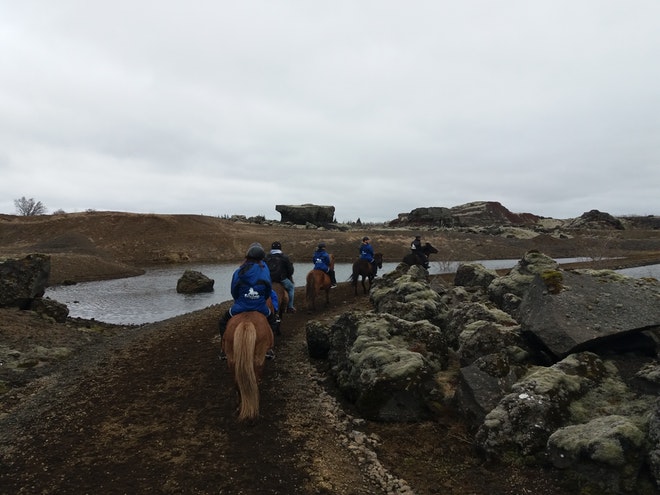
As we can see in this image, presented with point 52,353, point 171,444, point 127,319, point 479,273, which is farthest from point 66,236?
point 171,444

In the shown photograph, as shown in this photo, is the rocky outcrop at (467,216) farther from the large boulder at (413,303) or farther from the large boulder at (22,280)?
the large boulder at (22,280)

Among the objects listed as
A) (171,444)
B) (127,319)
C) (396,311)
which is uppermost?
(396,311)

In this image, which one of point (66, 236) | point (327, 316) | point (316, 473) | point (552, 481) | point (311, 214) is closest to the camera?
point (552, 481)

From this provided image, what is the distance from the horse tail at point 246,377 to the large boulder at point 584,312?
537 centimetres

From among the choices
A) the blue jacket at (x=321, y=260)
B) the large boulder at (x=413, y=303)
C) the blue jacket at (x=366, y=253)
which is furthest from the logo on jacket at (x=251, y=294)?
the blue jacket at (x=366, y=253)

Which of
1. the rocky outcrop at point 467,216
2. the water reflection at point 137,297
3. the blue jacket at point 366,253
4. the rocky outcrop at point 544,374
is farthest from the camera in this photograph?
the rocky outcrop at point 467,216

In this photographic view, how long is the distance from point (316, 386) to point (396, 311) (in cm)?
382

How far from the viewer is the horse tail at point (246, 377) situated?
7348 millimetres

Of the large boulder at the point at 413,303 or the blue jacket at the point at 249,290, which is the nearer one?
the blue jacket at the point at 249,290

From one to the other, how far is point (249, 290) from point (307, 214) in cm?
8772

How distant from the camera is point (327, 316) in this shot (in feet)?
55.0

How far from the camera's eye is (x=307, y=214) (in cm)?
9581

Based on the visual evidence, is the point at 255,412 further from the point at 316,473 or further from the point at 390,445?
A: the point at 390,445

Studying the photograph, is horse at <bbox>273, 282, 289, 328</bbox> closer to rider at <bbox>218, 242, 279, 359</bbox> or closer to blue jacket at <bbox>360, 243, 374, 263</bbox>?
rider at <bbox>218, 242, 279, 359</bbox>
